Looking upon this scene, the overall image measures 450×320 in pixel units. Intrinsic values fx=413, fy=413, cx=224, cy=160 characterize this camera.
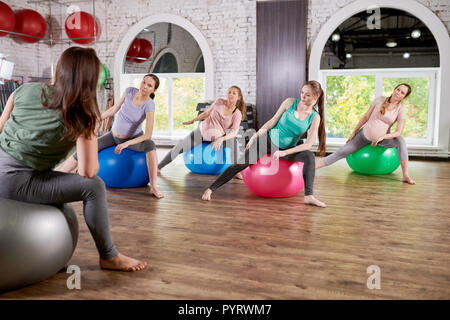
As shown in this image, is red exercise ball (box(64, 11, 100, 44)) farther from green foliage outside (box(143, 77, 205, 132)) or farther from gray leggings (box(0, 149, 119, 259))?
gray leggings (box(0, 149, 119, 259))

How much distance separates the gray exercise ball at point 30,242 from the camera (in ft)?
5.35

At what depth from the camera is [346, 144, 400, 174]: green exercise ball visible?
473 cm

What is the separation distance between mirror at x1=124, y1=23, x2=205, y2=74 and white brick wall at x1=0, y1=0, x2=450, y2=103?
0.99ft

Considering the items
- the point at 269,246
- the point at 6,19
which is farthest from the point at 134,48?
the point at 269,246

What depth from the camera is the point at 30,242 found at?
167 cm

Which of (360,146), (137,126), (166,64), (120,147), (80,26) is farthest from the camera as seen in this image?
(166,64)

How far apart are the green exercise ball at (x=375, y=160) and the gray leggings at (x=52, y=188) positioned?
3.65m

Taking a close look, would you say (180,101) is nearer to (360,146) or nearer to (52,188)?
(360,146)

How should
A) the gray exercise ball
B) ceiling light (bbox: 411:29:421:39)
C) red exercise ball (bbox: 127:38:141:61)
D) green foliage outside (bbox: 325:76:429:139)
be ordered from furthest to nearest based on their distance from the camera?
red exercise ball (bbox: 127:38:141:61), green foliage outside (bbox: 325:76:429:139), ceiling light (bbox: 411:29:421:39), the gray exercise ball

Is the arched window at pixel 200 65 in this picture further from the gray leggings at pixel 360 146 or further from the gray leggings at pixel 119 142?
the gray leggings at pixel 119 142

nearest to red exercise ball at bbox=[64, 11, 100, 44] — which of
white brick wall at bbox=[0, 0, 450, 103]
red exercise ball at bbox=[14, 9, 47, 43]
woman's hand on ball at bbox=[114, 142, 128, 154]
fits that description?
red exercise ball at bbox=[14, 9, 47, 43]

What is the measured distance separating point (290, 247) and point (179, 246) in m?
0.64

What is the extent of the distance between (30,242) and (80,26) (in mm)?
6474
